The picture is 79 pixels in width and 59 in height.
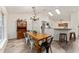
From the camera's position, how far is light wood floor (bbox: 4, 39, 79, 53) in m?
2.18

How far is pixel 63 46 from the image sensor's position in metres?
2.21

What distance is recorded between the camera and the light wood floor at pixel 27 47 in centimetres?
218

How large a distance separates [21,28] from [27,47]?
0.34 m

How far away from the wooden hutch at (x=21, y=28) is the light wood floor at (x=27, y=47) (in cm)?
9

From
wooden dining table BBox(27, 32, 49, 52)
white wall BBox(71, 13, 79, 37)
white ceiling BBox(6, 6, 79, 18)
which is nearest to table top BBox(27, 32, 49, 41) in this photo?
wooden dining table BBox(27, 32, 49, 52)

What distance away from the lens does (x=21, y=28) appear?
7.25ft

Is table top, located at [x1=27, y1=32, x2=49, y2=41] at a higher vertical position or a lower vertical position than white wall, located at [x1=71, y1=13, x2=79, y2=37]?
lower

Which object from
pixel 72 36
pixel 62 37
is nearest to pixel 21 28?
pixel 62 37

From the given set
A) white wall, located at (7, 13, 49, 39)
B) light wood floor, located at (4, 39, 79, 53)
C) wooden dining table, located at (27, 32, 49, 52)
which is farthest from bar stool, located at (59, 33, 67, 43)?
white wall, located at (7, 13, 49, 39)

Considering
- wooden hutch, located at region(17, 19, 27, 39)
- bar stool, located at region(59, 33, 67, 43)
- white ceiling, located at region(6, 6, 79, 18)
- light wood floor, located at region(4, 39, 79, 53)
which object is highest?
white ceiling, located at region(6, 6, 79, 18)

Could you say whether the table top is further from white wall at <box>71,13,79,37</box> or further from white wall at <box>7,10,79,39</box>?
white wall at <box>71,13,79,37</box>

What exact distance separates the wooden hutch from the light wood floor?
87mm
